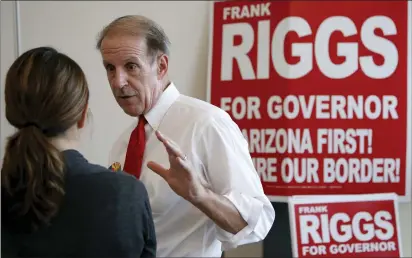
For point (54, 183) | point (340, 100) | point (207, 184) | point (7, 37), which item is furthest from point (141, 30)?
point (7, 37)

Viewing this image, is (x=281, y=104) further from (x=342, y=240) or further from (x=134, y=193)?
(x=134, y=193)

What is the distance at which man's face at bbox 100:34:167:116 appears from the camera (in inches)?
62.4

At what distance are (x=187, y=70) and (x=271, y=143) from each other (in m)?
0.60

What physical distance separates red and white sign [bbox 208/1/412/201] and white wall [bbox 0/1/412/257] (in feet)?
1.47

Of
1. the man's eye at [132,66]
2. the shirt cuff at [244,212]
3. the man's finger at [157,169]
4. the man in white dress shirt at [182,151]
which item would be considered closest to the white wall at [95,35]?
the man in white dress shirt at [182,151]

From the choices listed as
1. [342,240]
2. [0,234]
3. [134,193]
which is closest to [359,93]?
[342,240]

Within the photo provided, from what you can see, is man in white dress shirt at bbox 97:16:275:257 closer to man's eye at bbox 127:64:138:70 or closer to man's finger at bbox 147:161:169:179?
man's eye at bbox 127:64:138:70

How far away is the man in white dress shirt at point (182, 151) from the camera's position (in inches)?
58.1

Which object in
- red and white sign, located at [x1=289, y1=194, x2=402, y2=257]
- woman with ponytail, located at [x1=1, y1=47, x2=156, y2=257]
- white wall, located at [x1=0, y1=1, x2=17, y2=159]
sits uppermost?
white wall, located at [x1=0, y1=1, x2=17, y2=159]

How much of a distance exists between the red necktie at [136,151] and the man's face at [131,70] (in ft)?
0.19

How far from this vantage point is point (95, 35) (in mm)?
2881

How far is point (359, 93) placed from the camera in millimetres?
2578

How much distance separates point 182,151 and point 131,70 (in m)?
0.28

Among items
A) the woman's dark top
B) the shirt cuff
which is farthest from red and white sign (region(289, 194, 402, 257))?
the woman's dark top
